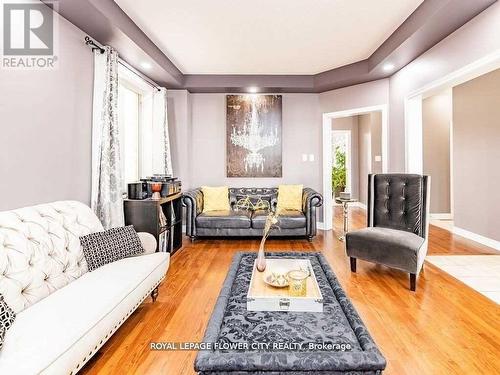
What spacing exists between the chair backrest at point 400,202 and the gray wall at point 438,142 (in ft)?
11.9

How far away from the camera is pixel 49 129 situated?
2680mm

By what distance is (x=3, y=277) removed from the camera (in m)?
1.73

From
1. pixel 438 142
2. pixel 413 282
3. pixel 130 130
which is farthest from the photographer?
pixel 438 142

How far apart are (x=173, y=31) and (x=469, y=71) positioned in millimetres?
3184

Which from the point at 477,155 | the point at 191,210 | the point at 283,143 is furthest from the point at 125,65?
the point at 477,155

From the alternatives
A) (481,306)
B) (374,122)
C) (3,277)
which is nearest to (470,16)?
(481,306)

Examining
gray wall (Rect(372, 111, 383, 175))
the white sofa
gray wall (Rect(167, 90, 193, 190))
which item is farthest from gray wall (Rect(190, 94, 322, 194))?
the white sofa

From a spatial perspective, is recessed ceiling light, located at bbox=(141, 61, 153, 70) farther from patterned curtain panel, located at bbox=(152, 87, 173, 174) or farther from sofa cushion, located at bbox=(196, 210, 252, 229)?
sofa cushion, located at bbox=(196, 210, 252, 229)

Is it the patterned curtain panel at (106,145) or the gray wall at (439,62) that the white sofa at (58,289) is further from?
the gray wall at (439,62)

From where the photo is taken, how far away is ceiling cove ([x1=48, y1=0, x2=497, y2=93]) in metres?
2.80

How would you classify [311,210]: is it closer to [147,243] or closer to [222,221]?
[222,221]

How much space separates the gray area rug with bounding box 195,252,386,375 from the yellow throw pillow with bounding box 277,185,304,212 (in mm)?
3321

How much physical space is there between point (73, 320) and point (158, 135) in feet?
12.4

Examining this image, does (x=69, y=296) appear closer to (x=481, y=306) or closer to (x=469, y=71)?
(x=481, y=306)
